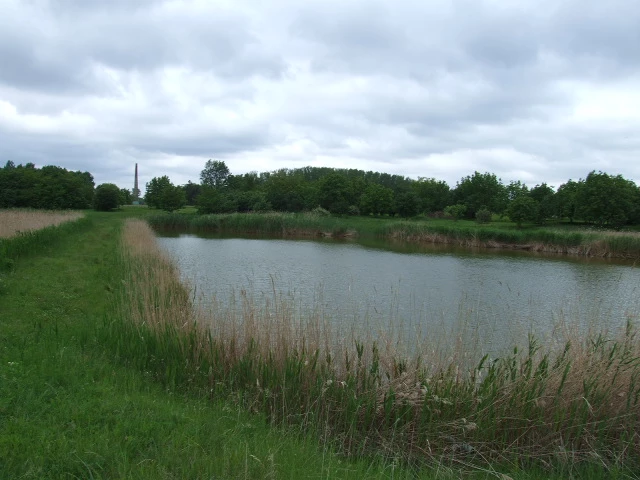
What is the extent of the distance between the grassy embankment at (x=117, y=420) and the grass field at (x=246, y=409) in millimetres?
14

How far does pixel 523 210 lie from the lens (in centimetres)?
4288

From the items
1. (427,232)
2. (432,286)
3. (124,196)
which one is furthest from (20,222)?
(124,196)

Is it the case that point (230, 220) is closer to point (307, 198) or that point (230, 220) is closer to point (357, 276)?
point (307, 198)

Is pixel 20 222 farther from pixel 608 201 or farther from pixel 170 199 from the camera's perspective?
pixel 608 201

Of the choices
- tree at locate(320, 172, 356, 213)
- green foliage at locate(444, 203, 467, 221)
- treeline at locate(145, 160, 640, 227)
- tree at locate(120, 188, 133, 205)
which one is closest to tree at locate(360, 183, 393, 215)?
treeline at locate(145, 160, 640, 227)

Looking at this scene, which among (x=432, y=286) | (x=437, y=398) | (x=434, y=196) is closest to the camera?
(x=437, y=398)

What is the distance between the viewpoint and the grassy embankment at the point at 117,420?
299cm

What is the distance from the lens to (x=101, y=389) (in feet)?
13.9

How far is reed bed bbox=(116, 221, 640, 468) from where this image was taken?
437 centimetres

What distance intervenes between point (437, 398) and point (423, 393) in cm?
23

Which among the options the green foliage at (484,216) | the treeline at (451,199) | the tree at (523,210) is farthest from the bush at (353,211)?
the tree at (523,210)

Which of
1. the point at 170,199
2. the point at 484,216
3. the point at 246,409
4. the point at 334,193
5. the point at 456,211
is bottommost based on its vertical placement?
the point at 246,409

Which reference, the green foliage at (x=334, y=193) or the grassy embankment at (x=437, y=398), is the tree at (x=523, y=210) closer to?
the green foliage at (x=334, y=193)

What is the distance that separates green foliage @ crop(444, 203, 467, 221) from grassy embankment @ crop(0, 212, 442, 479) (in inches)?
2001
